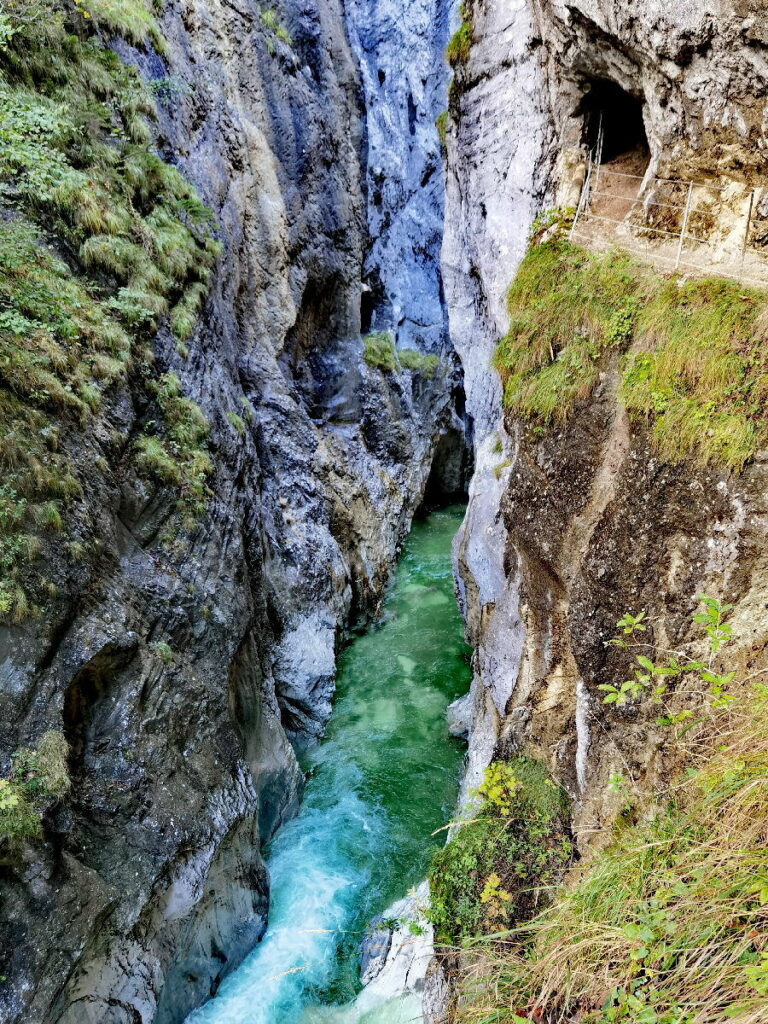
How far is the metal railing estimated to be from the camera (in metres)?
5.77

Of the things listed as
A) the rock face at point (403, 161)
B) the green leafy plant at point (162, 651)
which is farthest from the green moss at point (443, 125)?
the green leafy plant at point (162, 651)

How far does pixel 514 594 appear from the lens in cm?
818

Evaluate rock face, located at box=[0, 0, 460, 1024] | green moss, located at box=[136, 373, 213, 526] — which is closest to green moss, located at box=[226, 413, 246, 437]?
rock face, located at box=[0, 0, 460, 1024]

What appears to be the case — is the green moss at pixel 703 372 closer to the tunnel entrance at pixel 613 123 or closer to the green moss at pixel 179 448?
the tunnel entrance at pixel 613 123

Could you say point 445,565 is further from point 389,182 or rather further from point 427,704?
point 389,182

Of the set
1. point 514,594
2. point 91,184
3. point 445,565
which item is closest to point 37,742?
point 514,594

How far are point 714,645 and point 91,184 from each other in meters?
9.76

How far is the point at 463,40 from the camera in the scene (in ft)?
29.8

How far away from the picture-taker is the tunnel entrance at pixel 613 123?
7.66m

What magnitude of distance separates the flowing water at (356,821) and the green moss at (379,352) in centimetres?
902

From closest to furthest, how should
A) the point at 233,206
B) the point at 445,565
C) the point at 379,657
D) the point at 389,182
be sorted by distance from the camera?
the point at 233,206 < the point at 379,657 < the point at 445,565 < the point at 389,182

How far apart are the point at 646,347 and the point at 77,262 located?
25.1 ft

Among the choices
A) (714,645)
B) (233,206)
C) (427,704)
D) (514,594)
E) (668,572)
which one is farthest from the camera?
(233,206)

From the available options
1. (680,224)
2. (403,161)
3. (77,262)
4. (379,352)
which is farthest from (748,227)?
(403,161)
